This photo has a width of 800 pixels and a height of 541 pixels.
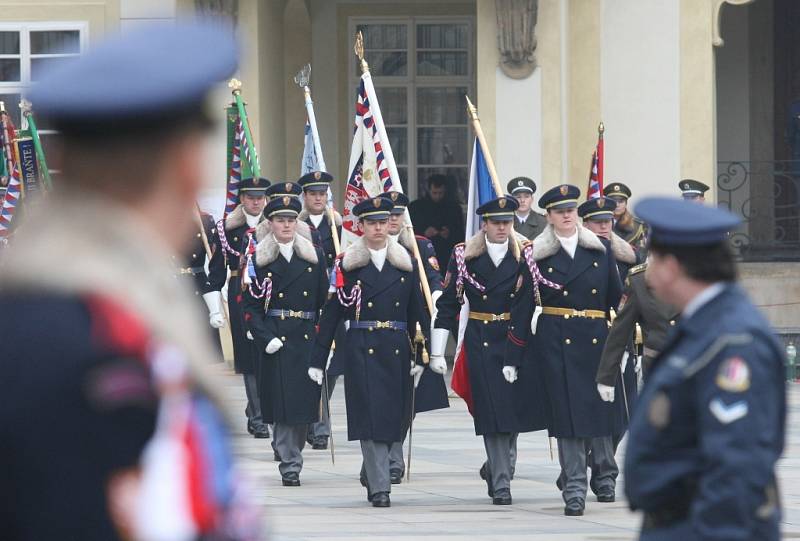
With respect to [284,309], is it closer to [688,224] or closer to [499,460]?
[499,460]

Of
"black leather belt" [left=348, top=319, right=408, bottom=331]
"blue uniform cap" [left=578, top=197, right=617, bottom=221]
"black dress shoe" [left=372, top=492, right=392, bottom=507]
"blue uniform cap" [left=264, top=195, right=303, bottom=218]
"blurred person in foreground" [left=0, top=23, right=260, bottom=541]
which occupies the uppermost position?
"blue uniform cap" [left=264, top=195, right=303, bottom=218]

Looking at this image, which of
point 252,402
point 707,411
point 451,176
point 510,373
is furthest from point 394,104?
point 707,411

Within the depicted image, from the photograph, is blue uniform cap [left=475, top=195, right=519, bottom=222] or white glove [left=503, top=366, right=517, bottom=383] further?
blue uniform cap [left=475, top=195, right=519, bottom=222]

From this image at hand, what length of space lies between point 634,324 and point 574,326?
0.89m

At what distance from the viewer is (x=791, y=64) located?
71.5 ft

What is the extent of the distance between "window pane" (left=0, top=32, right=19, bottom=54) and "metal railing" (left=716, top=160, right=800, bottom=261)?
8.01m

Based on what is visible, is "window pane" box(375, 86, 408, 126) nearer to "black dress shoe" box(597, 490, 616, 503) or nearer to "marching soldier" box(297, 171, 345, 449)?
"marching soldier" box(297, 171, 345, 449)

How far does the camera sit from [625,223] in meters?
15.0

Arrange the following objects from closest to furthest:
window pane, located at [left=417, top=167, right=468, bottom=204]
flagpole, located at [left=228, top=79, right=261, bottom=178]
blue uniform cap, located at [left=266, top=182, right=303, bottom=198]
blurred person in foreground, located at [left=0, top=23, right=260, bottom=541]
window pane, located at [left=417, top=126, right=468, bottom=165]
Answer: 1. blurred person in foreground, located at [left=0, top=23, right=260, bottom=541]
2. blue uniform cap, located at [left=266, top=182, right=303, bottom=198]
3. flagpole, located at [left=228, top=79, right=261, bottom=178]
4. window pane, located at [left=417, top=167, right=468, bottom=204]
5. window pane, located at [left=417, top=126, right=468, bottom=165]

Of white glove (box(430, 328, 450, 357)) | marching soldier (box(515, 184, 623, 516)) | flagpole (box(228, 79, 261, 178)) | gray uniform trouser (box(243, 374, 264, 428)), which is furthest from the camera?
flagpole (box(228, 79, 261, 178))

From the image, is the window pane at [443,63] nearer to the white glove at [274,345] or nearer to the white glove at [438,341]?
the white glove at [274,345]

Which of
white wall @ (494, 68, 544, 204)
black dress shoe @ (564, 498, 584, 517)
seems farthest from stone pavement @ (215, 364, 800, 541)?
white wall @ (494, 68, 544, 204)

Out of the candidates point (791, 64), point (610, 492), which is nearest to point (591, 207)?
point (610, 492)

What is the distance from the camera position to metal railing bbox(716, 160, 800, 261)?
19.9 m
